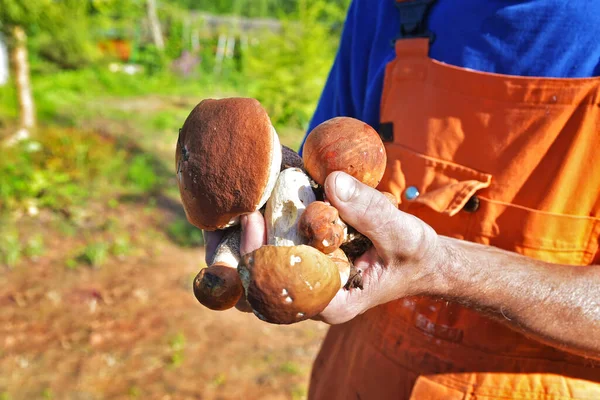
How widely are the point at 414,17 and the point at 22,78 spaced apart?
7.25m

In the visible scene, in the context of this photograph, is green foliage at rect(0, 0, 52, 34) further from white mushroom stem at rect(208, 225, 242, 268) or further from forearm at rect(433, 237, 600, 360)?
forearm at rect(433, 237, 600, 360)

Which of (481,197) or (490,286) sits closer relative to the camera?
(490,286)

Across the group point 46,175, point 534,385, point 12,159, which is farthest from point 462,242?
point 12,159

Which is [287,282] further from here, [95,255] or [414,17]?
[95,255]

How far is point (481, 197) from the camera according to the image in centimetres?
137

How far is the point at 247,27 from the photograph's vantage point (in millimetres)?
21281

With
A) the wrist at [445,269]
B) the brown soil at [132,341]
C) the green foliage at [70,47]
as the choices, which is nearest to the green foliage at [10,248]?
the brown soil at [132,341]

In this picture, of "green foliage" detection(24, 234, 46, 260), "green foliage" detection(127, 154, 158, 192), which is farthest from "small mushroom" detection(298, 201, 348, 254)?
"green foliage" detection(127, 154, 158, 192)

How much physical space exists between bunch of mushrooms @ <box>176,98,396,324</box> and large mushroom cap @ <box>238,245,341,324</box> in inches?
0.5

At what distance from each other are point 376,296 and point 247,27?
71.4 ft

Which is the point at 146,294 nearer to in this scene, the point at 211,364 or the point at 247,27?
the point at 211,364

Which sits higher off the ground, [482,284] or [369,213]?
[369,213]

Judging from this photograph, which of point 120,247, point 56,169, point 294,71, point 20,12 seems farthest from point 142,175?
point 294,71

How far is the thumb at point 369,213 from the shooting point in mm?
1008
